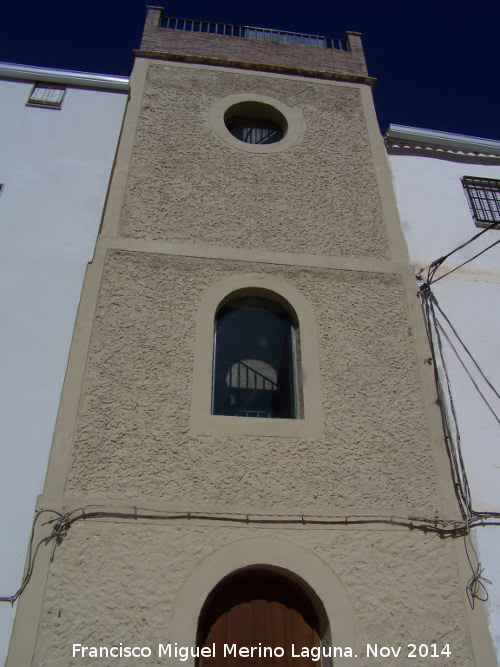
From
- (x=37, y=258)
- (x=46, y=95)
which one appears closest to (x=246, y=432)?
(x=37, y=258)

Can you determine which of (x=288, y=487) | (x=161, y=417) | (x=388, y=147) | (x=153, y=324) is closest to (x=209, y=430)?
(x=161, y=417)

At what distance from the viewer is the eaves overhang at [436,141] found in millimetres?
7441

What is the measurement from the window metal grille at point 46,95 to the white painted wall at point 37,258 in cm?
9

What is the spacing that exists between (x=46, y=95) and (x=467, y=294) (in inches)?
230

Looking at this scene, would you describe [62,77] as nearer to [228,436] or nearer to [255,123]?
[255,123]

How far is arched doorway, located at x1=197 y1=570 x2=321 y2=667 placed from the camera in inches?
160

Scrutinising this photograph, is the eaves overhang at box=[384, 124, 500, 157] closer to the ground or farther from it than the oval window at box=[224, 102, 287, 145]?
closer to the ground

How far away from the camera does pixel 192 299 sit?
539 cm

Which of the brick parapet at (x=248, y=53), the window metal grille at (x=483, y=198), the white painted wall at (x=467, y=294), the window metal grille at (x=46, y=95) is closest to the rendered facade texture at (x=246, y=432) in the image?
the white painted wall at (x=467, y=294)

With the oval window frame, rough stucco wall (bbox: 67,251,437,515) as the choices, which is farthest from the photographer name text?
the oval window frame

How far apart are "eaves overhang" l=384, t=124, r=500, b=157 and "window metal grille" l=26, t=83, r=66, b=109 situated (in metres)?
4.43

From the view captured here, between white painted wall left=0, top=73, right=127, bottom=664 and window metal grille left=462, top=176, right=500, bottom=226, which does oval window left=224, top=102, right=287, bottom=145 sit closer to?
white painted wall left=0, top=73, right=127, bottom=664

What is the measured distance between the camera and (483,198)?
7.30 m

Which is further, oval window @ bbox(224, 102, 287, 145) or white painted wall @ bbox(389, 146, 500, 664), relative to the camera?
oval window @ bbox(224, 102, 287, 145)
